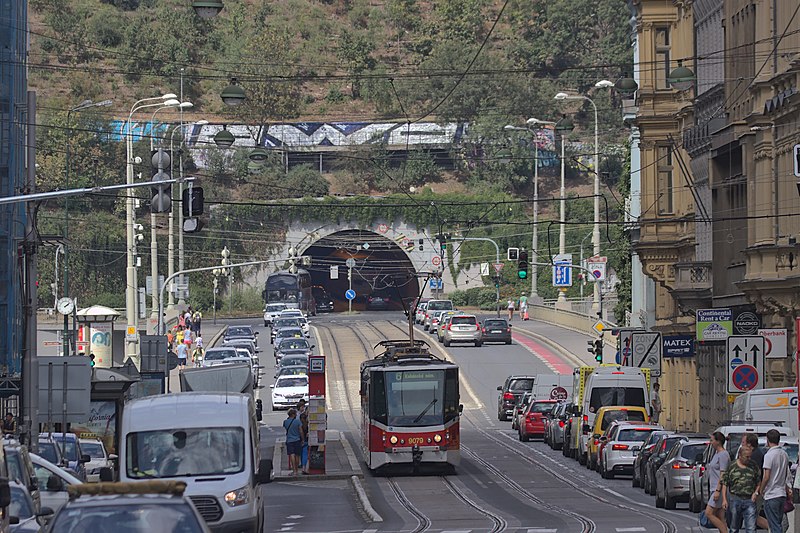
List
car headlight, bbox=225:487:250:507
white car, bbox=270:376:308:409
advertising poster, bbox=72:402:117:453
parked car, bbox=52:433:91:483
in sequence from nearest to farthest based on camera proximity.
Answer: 1. car headlight, bbox=225:487:250:507
2. parked car, bbox=52:433:91:483
3. advertising poster, bbox=72:402:117:453
4. white car, bbox=270:376:308:409

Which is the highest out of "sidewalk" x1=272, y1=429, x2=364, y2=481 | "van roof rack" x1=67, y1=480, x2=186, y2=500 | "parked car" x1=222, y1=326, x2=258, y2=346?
"van roof rack" x1=67, y1=480, x2=186, y2=500

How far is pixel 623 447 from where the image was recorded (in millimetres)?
39188

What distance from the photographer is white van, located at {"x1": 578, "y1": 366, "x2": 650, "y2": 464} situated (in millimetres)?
47531

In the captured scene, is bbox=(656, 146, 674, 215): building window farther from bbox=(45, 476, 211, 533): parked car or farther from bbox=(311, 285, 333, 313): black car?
bbox=(311, 285, 333, 313): black car

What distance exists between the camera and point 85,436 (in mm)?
41219

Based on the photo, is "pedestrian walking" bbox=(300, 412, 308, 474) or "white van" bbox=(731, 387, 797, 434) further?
"pedestrian walking" bbox=(300, 412, 308, 474)

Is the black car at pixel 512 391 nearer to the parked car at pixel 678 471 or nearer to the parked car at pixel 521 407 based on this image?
the parked car at pixel 521 407

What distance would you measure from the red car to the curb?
58.9 feet

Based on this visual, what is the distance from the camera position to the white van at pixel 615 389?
47531 mm

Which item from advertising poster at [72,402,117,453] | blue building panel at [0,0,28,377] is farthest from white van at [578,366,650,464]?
blue building panel at [0,0,28,377]

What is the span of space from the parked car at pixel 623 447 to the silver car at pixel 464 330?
157 ft

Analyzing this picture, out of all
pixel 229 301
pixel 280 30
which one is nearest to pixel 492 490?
pixel 229 301

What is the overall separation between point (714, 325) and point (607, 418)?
832cm

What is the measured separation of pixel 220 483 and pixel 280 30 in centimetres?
13359
